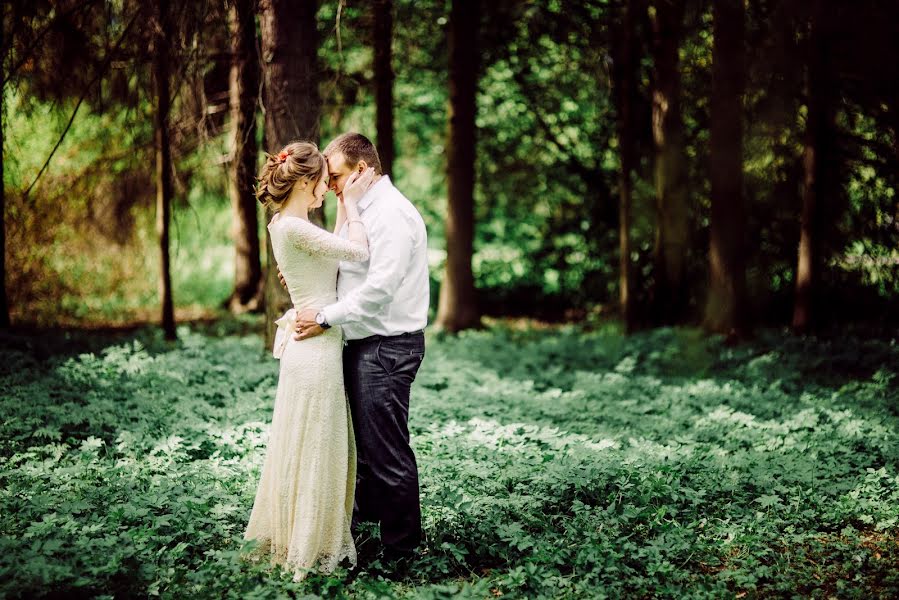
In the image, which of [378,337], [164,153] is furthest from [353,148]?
[164,153]

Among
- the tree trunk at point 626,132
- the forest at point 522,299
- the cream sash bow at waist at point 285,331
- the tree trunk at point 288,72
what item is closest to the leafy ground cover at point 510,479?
the forest at point 522,299

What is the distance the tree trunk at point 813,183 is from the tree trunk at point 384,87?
17.8 feet

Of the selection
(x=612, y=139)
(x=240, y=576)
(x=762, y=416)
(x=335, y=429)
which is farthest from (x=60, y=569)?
(x=612, y=139)

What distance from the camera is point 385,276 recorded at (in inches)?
158

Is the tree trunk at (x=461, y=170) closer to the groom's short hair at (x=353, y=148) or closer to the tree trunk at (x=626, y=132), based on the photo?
the tree trunk at (x=626, y=132)

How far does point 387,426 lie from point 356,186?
1.37 m

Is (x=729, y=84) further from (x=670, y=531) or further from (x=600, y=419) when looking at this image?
(x=670, y=531)

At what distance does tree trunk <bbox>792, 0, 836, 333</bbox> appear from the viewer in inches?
358

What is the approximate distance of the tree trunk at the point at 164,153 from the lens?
8.16 meters

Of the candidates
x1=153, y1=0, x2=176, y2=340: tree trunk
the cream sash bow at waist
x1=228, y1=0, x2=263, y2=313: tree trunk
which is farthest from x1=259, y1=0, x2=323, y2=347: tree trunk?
the cream sash bow at waist

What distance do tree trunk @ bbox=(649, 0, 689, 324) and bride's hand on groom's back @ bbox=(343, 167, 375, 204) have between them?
7.58 metres

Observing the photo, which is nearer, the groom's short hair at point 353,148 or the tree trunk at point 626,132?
the groom's short hair at point 353,148

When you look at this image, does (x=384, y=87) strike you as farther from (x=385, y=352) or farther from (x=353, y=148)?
(x=385, y=352)

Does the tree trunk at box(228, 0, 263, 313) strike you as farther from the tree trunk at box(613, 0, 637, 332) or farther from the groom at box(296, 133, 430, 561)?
the tree trunk at box(613, 0, 637, 332)
